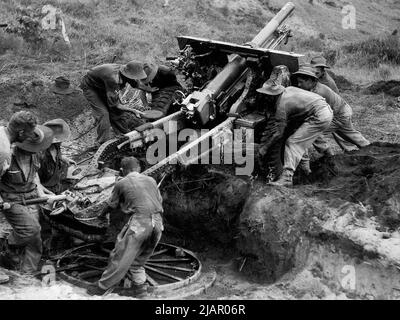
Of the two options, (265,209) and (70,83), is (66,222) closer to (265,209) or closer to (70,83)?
(265,209)

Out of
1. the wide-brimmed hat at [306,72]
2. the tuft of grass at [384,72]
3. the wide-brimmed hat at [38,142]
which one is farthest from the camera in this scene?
the tuft of grass at [384,72]

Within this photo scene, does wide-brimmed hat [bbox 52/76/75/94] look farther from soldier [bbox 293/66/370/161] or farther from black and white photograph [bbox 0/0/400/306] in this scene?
soldier [bbox 293/66/370/161]

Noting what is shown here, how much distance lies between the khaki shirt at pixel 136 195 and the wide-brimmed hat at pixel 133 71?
300 cm

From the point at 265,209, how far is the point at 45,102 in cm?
571

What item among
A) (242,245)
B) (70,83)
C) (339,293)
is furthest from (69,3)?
(339,293)

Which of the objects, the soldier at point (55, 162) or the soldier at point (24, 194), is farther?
the soldier at point (55, 162)

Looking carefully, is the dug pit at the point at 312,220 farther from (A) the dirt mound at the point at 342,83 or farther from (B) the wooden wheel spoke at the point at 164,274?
(A) the dirt mound at the point at 342,83

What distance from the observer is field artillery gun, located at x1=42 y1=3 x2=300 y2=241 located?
829 cm

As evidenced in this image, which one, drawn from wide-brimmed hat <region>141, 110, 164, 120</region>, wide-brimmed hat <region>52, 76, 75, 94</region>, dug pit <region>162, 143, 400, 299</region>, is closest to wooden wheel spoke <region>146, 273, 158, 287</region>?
dug pit <region>162, 143, 400, 299</region>

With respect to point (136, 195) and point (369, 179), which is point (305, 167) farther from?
point (136, 195)

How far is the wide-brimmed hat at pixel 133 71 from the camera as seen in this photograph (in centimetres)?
973

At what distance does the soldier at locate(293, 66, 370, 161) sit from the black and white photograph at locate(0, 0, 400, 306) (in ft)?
0.07

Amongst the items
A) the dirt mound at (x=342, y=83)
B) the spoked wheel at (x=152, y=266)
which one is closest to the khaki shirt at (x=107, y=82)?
the spoked wheel at (x=152, y=266)

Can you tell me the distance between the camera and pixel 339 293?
6.84 m
